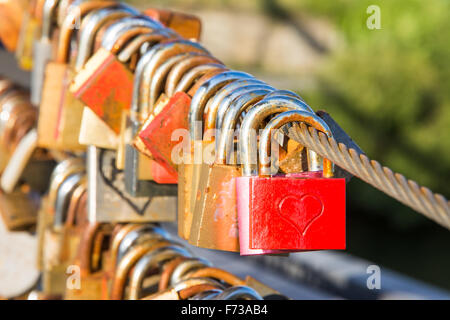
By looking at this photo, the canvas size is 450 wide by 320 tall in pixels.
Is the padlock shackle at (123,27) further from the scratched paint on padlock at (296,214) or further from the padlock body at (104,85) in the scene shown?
the scratched paint on padlock at (296,214)

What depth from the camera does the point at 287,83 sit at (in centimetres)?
697

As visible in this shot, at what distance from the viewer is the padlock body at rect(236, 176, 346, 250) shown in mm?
538

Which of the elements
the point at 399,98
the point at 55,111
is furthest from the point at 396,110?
the point at 55,111

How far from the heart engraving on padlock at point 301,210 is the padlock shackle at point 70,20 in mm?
450

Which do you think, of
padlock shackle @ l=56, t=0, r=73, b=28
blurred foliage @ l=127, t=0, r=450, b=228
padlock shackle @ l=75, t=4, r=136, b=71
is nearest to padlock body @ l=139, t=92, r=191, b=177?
padlock shackle @ l=75, t=4, r=136, b=71

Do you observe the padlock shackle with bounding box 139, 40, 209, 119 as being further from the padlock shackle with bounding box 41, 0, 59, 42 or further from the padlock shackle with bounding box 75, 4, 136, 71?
the padlock shackle with bounding box 41, 0, 59, 42

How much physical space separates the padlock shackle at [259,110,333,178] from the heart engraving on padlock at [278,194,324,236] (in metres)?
0.03

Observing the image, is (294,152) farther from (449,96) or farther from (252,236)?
(449,96)

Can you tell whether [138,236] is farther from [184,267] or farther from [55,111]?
[55,111]

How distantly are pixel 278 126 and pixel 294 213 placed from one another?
0.06 metres

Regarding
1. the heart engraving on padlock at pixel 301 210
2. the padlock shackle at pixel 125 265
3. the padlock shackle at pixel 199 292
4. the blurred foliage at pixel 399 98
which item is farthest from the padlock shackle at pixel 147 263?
the blurred foliage at pixel 399 98

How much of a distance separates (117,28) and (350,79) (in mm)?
5332

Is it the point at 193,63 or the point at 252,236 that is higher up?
the point at 193,63

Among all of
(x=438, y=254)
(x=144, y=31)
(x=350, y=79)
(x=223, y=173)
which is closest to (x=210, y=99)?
(x=223, y=173)
